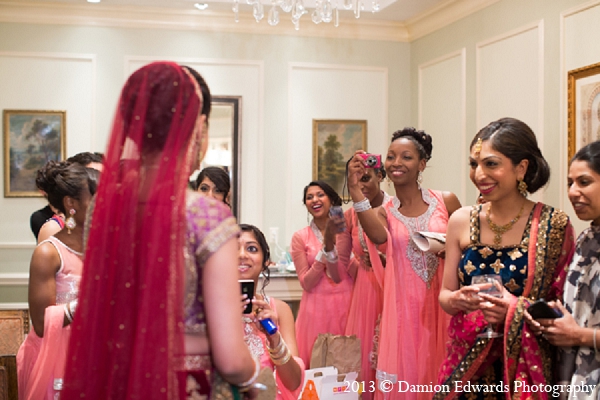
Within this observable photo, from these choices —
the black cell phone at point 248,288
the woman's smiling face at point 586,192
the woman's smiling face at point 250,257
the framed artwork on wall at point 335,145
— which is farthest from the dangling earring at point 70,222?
the framed artwork on wall at point 335,145

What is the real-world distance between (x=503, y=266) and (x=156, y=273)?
1.30 m

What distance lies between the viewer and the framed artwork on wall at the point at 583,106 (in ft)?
12.4

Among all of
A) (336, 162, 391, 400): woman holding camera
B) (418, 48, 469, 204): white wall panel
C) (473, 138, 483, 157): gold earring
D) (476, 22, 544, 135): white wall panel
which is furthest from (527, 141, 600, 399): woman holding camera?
(418, 48, 469, 204): white wall panel

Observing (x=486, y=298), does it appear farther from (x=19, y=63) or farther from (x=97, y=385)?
(x=19, y=63)

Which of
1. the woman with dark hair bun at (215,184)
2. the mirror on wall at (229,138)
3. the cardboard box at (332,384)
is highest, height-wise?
the mirror on wall at (229,138)

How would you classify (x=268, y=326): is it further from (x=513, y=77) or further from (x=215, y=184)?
(x=513, y=77)

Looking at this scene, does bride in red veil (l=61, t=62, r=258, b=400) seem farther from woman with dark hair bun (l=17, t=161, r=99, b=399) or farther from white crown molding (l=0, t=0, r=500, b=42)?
white crown molding (l=0, t=0, r=500, b=42)

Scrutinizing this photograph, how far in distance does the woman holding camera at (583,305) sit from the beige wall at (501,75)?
2031mm

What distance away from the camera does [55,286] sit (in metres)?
2.31

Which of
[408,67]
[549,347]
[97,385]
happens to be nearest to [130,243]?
[97,385]

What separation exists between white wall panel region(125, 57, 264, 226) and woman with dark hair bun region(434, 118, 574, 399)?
11.9ft

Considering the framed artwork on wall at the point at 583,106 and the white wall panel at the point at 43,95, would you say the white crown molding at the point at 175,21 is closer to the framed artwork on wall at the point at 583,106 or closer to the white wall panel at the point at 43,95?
the white wall panel at the point at 43,95

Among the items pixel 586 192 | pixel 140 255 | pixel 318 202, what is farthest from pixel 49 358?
pixel 318 202

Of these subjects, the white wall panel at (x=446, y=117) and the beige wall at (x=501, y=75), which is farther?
the white wall panel at (x=446, y=117)
